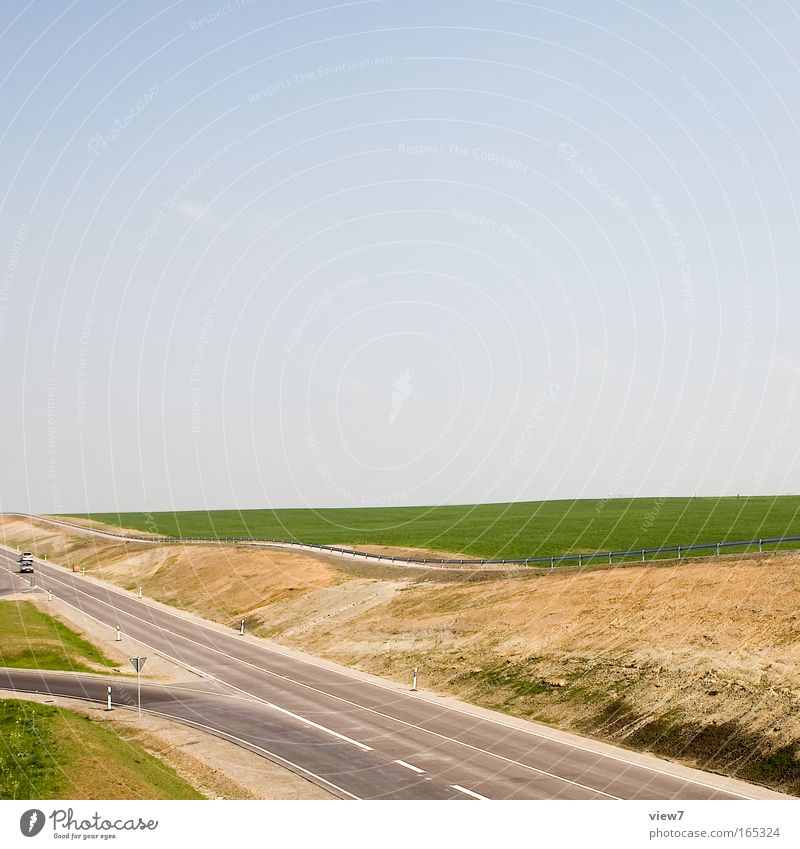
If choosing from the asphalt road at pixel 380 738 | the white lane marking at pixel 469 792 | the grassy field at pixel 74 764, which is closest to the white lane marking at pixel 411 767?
the asphalt road at pixel 380 738

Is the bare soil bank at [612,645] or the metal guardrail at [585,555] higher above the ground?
the metal guardrail at [585,555]

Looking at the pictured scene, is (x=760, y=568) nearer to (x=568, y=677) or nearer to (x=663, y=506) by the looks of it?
(x=568, y=677)

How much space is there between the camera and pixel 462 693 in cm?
4869

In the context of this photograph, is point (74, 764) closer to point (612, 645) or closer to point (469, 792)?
point (469, 792)

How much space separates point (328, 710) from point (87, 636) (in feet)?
110

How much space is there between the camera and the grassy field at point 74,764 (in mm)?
26422

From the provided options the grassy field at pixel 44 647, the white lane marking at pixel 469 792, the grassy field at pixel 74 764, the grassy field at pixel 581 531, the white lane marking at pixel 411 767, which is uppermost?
the grassy field at pixel 581 531

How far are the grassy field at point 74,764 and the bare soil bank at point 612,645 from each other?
20.3m

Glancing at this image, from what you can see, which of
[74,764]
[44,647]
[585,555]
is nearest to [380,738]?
[74,764]

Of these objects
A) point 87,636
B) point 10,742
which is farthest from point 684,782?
point 87,636

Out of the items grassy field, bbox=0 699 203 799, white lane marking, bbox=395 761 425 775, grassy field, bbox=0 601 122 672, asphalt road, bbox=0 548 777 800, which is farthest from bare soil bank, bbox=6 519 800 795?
grassy field, bbox=0 699 203 799

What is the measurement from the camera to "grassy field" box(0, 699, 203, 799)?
26.4 meters

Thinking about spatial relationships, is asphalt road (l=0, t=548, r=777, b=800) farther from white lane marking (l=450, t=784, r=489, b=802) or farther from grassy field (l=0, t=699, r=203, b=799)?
grassy field (l=0, t=699, r=203, b=799)

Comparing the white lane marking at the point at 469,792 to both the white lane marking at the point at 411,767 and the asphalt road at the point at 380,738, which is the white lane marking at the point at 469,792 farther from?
the white lane marking at the point at 411,767
